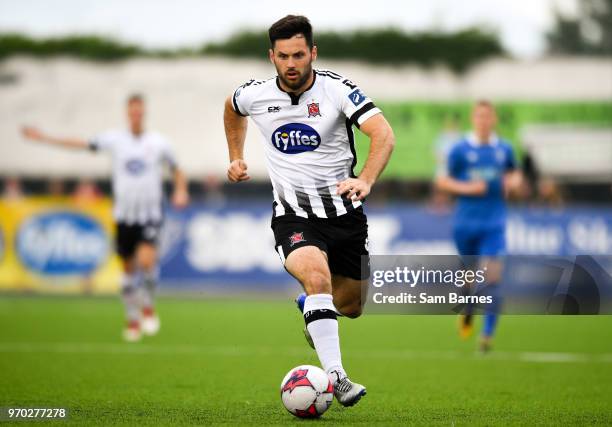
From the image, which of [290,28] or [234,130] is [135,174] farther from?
[290,28]

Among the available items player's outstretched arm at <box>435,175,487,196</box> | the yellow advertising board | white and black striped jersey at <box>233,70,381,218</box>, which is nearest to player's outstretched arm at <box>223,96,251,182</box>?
white and black striped jersey at <box>233,70,381,218</box>

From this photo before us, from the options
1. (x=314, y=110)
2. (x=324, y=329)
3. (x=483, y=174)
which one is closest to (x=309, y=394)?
(x=324, y=329)

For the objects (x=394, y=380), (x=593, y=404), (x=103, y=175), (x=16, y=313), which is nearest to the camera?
(x=593, y=404)

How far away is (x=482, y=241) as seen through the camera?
519 inches

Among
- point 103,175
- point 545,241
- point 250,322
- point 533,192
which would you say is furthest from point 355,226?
point 103,175

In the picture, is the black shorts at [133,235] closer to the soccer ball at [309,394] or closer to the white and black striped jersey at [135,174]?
the white and black striped jersey at [135,174]

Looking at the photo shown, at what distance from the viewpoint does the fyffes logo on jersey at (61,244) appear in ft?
73.2

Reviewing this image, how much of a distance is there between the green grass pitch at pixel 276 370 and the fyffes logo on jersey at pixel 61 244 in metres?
3.80

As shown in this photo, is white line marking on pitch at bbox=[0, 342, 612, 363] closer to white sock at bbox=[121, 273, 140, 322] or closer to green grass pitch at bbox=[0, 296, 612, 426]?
green grass pitch at bbox=[0, 296, 612, 426]

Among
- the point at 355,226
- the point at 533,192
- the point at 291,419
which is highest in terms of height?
the point at 355,226

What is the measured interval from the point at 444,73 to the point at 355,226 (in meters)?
29.6

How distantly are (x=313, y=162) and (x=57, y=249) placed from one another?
1513 cm

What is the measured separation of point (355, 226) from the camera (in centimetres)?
818

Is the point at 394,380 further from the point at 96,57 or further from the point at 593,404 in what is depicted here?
the point at 96,57
